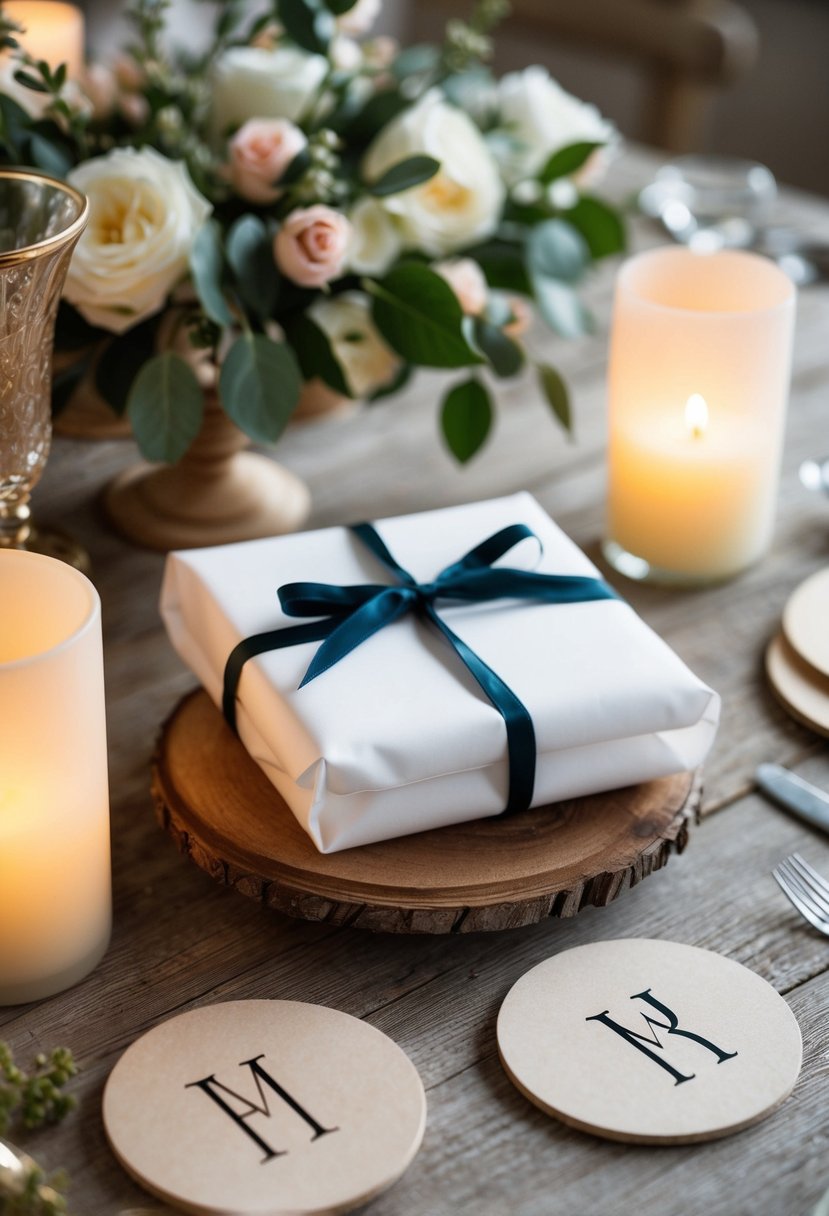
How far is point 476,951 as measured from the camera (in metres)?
0.76

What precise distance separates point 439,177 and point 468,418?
0.21m

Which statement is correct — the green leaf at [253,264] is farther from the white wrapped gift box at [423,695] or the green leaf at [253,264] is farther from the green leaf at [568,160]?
the green leaf at [568,160]

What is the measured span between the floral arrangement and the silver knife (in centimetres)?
39

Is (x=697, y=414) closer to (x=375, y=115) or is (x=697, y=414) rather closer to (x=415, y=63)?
(x=375, y=115)

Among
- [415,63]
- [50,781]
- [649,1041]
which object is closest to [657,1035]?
[649,1041]

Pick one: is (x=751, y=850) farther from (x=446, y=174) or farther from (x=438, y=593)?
(x=446, y=174)

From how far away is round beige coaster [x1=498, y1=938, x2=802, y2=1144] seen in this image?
0.65 metres

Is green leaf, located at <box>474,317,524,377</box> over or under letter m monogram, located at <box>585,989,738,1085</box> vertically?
over

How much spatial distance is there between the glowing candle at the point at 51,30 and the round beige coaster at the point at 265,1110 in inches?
49.0

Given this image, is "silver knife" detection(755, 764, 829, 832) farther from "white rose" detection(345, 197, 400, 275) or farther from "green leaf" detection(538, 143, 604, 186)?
"green leaf" detection(538, 143, 604, 186)

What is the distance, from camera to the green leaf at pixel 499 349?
44.7 inches

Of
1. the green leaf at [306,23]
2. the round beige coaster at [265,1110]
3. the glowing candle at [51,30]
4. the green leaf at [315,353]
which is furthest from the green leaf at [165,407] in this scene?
the glowing candle at [51,30]

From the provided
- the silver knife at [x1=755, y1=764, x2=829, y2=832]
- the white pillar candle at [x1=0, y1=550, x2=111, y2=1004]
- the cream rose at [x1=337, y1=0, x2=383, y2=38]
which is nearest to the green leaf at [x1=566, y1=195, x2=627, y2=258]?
the cream rose at [x1=337, y1=0, x2=383, y2=38]

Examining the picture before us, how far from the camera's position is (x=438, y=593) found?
0.83m
